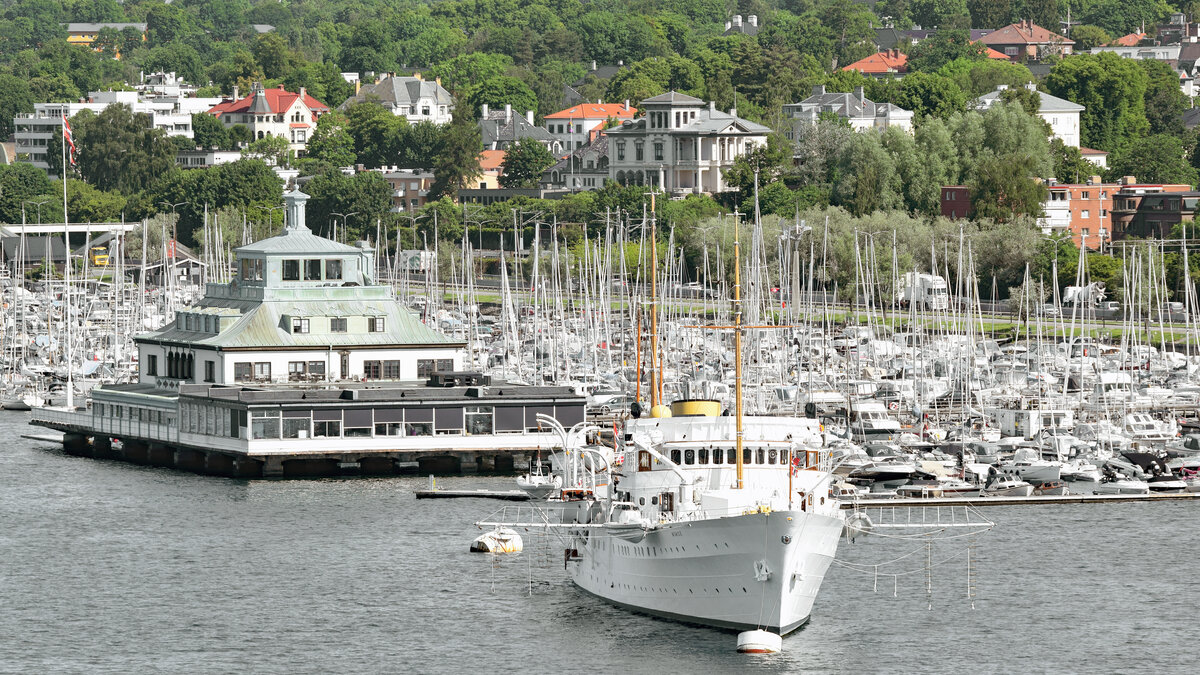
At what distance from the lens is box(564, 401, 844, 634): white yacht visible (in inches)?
Result: 2781

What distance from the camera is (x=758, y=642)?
70625 mm

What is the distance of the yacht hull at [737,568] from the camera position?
70.1m

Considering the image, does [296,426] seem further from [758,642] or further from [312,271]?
[758,642]

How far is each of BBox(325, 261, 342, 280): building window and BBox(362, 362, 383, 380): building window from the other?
5.86 meters

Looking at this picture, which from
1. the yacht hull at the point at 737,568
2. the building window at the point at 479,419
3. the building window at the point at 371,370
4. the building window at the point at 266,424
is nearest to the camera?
the yacht hull at the point at 737,568

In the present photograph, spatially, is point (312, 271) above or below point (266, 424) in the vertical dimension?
above

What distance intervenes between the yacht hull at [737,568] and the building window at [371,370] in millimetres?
46052

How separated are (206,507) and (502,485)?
13.0 meters

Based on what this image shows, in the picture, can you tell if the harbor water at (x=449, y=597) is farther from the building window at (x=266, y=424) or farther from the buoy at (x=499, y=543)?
the building window at (x=266, y=424)

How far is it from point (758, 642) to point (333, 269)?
189 feet

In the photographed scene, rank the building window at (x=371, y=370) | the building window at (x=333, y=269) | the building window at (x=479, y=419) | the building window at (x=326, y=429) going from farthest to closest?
the building window at (x=333, y=269) → the building window at (x=371, y=370) → the building window at (x=479, y=419) → the building window at (x=326, y=429)

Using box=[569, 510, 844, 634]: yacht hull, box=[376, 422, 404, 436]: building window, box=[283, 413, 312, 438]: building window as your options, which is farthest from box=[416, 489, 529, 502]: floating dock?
box=[569, 510, 844, 634]: yacht hull

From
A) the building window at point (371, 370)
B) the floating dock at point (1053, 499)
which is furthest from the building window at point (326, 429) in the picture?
the floating dock at point (1053, 499)

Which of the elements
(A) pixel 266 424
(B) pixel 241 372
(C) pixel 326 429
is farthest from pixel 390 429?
(B) pixel 241 372
